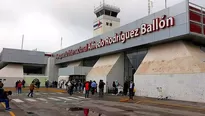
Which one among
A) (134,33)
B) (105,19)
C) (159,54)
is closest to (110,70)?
(134,33)

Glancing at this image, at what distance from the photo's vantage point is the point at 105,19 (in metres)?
54.6

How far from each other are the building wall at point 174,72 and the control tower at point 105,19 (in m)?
30.4

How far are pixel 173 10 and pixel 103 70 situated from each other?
14393mm

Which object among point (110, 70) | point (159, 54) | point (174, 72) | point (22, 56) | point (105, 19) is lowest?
point (174, 72)

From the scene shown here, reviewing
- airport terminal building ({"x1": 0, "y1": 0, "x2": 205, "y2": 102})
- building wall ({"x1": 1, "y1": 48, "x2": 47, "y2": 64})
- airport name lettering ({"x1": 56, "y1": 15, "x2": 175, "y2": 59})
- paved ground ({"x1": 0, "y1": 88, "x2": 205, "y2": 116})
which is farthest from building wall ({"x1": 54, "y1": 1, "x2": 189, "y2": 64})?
building wall ({"x1": 1, "y1": 48, "x2": 47, "y2": 64})

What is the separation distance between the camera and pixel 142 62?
24.9 meters

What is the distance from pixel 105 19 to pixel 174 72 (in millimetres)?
37168

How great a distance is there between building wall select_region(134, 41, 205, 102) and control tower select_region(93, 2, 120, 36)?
30448mm

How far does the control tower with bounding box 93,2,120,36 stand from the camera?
5403 centimetres

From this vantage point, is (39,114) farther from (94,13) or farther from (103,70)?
(94,13)

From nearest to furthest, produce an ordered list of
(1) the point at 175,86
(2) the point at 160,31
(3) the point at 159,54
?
(1) the point at 175,86
(2) the point at 160,31
(3) the point at 159,54

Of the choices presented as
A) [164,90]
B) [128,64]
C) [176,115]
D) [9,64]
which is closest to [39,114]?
[176,115]

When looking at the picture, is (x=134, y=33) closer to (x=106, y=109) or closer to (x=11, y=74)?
(x=106, y=109)

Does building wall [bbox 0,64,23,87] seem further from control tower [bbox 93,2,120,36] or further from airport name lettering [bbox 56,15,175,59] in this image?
control tower [bbox 93,2,120,36]
